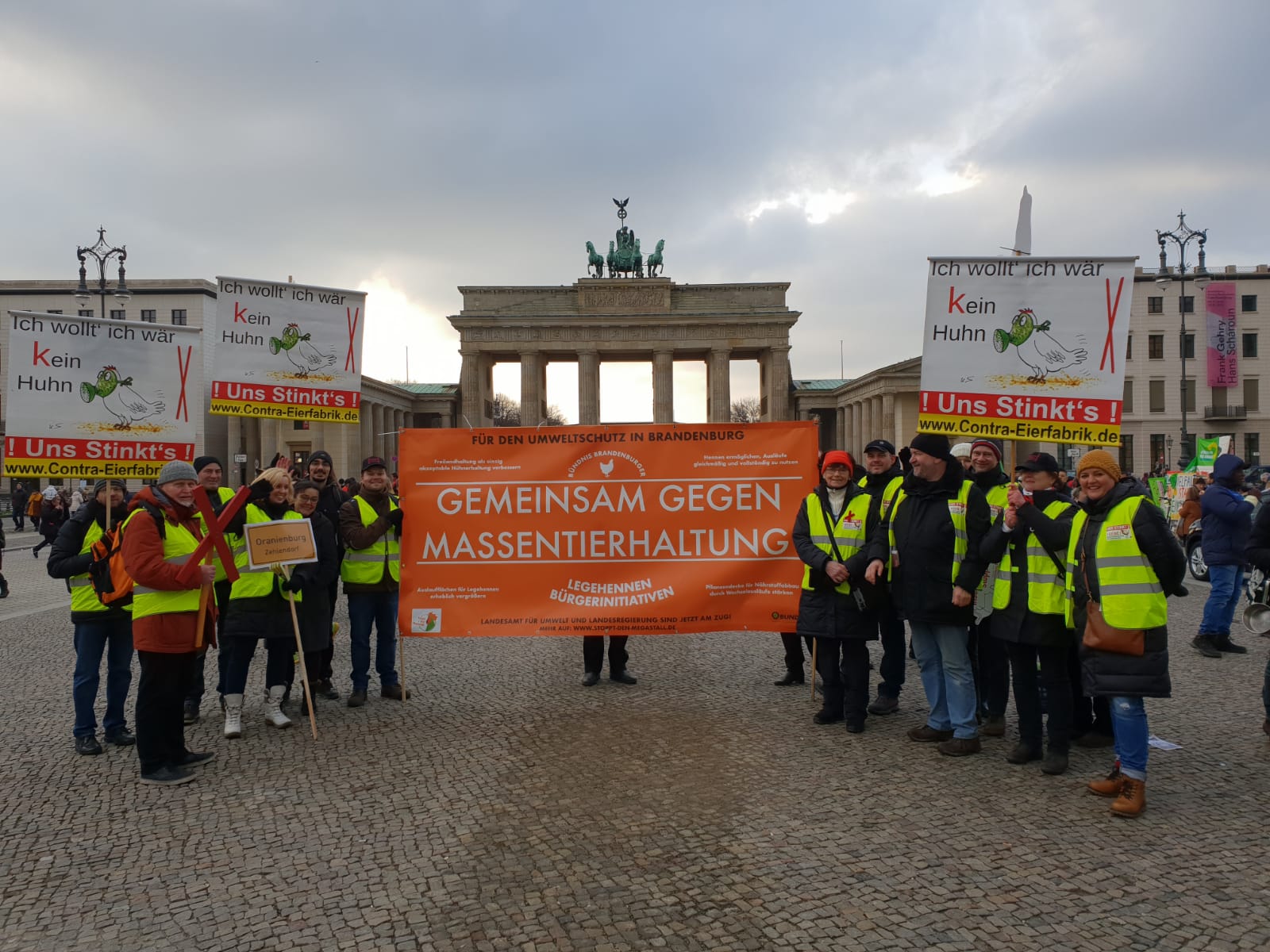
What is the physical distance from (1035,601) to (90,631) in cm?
635

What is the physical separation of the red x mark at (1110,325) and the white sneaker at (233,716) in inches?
272

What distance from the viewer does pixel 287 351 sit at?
8227 millimetres

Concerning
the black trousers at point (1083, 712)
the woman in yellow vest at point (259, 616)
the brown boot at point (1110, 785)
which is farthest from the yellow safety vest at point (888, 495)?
the woman in yellow vest at point (259, 616)

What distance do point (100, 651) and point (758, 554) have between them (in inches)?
194

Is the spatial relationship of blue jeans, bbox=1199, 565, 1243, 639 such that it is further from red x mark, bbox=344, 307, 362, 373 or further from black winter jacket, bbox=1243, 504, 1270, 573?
red x mark, bbox=344, 307, 362, 373

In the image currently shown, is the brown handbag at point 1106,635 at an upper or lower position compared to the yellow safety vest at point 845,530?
lower

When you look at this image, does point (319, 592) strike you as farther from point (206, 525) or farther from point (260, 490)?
point (206, 525)

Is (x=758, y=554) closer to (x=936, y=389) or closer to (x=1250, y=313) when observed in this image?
(x=936, y=389)

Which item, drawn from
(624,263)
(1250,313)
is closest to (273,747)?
(624,263)

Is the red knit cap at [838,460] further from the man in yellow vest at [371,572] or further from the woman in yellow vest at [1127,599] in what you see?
the man in yellow vest at [371,572]

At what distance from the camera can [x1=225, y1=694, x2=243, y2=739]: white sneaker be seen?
606 centimetres

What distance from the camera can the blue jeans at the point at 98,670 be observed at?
5.84m

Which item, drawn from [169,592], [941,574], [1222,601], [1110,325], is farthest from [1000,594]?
[169,592]

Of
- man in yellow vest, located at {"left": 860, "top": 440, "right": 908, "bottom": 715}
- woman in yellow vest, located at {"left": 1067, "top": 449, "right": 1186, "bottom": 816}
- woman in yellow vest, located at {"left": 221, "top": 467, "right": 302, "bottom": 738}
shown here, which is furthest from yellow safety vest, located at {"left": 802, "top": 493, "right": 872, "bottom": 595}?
woman in yellow vest, located at {"left": 221, "top": 467, "right": 302, "bottom": 738}
